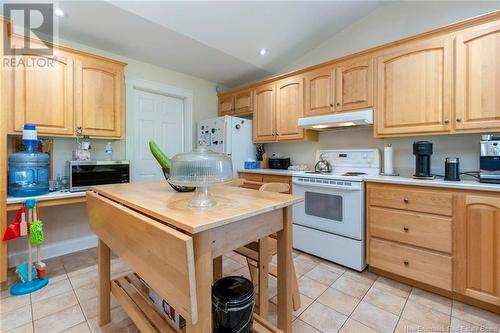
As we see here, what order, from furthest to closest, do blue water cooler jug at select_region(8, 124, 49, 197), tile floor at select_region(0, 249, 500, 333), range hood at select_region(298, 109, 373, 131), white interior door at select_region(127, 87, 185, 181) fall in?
white interior door at select_region(127, 87, 185, 181) < range hood at select_region(298, 109, 373, 131) < blue water cooler jug at select_region(8, 124, 49, 197) < tile floor at select_region(0, 249, 500, 333)

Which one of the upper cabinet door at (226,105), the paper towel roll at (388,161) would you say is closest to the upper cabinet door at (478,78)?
the paper towel roll at (388,161)

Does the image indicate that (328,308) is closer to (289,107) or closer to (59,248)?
(289,107)

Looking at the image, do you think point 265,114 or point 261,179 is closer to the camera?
point 261,179

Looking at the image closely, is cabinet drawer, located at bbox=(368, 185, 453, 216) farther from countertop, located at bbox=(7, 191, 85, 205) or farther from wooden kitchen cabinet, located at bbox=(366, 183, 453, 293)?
countertop, located at bbox=(7, 191, 85, 205)

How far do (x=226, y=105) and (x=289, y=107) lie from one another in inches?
49.9

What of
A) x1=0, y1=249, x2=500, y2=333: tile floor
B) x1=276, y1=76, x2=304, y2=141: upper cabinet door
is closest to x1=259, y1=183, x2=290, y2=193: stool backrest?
x1=0, y1=249, x2=500, y2=333: tile floor

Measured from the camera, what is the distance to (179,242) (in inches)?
28.3

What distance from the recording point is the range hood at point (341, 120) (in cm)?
227

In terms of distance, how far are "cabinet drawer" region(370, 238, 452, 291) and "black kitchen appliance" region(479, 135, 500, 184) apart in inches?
25.9

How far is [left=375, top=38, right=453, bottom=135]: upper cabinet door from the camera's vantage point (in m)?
1.90

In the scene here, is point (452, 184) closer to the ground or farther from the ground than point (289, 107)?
closer to the ground

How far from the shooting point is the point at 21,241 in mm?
2279

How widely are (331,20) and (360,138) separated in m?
1.44

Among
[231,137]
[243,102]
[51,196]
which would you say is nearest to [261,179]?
[231,137]
